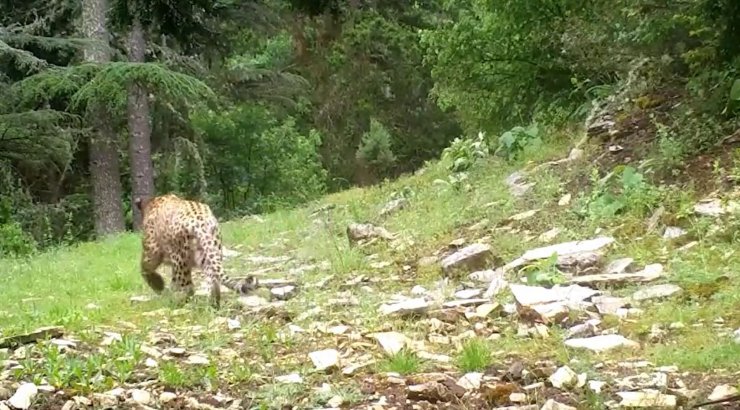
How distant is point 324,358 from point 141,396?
112cm

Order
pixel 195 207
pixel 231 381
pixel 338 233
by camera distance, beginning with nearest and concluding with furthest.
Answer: pixel 231 381, pixel 195 207, pixel 338 233

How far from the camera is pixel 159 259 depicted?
858cm

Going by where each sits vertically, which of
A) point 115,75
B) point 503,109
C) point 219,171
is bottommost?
point 219,171

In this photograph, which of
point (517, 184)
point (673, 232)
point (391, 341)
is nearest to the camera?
point (391, 341)

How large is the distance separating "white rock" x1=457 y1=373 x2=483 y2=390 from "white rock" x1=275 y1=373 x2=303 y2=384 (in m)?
0.89

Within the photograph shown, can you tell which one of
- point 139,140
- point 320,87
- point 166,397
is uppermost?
point 320,87

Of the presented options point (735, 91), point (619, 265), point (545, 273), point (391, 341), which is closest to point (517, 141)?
point (735, 91)

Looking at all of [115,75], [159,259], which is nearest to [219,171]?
[115,75]

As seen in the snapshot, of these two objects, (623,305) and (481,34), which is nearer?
(623,305)

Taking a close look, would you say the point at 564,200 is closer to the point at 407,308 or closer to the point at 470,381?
the point at 407,308

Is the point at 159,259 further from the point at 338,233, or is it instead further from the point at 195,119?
the point at 195,119

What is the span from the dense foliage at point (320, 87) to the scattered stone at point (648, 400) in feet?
14.7

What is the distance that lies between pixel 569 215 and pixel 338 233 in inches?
127

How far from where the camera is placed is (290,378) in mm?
5453
